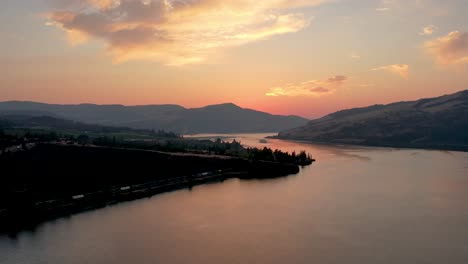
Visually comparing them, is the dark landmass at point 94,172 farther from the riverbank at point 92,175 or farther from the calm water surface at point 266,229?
the calm water surface at point 266,229

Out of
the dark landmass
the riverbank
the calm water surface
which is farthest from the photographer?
the dark landmass

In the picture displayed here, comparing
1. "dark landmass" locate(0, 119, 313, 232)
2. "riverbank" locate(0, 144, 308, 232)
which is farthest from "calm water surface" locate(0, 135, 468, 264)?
"dark landmass" locate(0, 119, 313, 232)

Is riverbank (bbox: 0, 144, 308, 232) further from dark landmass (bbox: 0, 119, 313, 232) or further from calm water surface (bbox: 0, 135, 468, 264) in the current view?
calm water surface (bbox: 0, 135, 468, 264)

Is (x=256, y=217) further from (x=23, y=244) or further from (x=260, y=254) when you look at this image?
(x=23, y=244)

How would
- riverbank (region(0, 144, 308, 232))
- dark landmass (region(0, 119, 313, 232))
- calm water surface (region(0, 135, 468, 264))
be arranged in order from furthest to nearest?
dark landmass (region(0, 119, 313, 232)), riverbank (region(0, 144, 308, 232)), calm water surface (region(0, 135, 468, 264))

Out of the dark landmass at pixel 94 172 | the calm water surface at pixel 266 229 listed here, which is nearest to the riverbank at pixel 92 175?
the dark landmass at pixel 94 172

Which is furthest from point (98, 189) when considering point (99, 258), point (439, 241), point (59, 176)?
point (439, 241)

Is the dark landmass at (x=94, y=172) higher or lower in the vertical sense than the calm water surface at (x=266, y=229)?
higher

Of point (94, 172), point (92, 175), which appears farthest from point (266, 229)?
point (94, 172)
